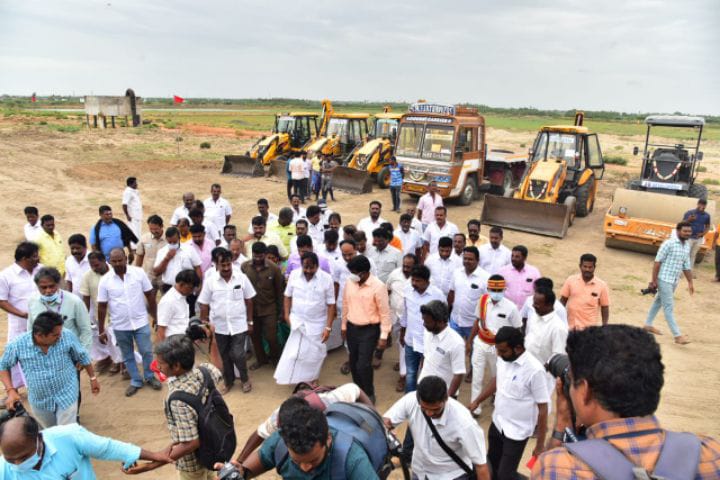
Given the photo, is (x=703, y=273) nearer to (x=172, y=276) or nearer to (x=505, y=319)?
(x=505, y=319)

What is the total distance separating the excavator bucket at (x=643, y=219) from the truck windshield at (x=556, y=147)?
1.95m

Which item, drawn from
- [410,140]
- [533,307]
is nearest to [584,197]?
[410,140]

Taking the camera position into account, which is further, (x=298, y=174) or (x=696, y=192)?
(x=298, y=174)

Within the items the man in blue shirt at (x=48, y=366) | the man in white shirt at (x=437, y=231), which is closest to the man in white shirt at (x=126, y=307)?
the man in blue shirt at (x=48, y=366)

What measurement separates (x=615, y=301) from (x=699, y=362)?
2.07 meters

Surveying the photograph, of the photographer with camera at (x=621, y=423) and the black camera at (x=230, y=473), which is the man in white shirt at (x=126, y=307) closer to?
the black camera at (x=230, y=473)

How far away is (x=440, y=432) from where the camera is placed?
2.88 metres

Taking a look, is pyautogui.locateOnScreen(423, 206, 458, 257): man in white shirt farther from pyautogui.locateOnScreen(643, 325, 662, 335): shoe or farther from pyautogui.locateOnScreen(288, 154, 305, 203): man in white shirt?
pyautogui.locateOnScreen(288, 154, 305, 203): man in white shirt

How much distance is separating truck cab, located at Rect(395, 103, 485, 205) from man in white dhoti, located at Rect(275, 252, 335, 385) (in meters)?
9.08

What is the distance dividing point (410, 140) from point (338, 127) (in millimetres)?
5750

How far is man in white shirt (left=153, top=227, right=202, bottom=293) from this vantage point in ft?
19.1

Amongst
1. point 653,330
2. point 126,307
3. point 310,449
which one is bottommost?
point 653,330

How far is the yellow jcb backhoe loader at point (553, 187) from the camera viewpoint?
464 inches

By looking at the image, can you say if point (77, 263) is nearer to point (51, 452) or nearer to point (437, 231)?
point (51, 452)
